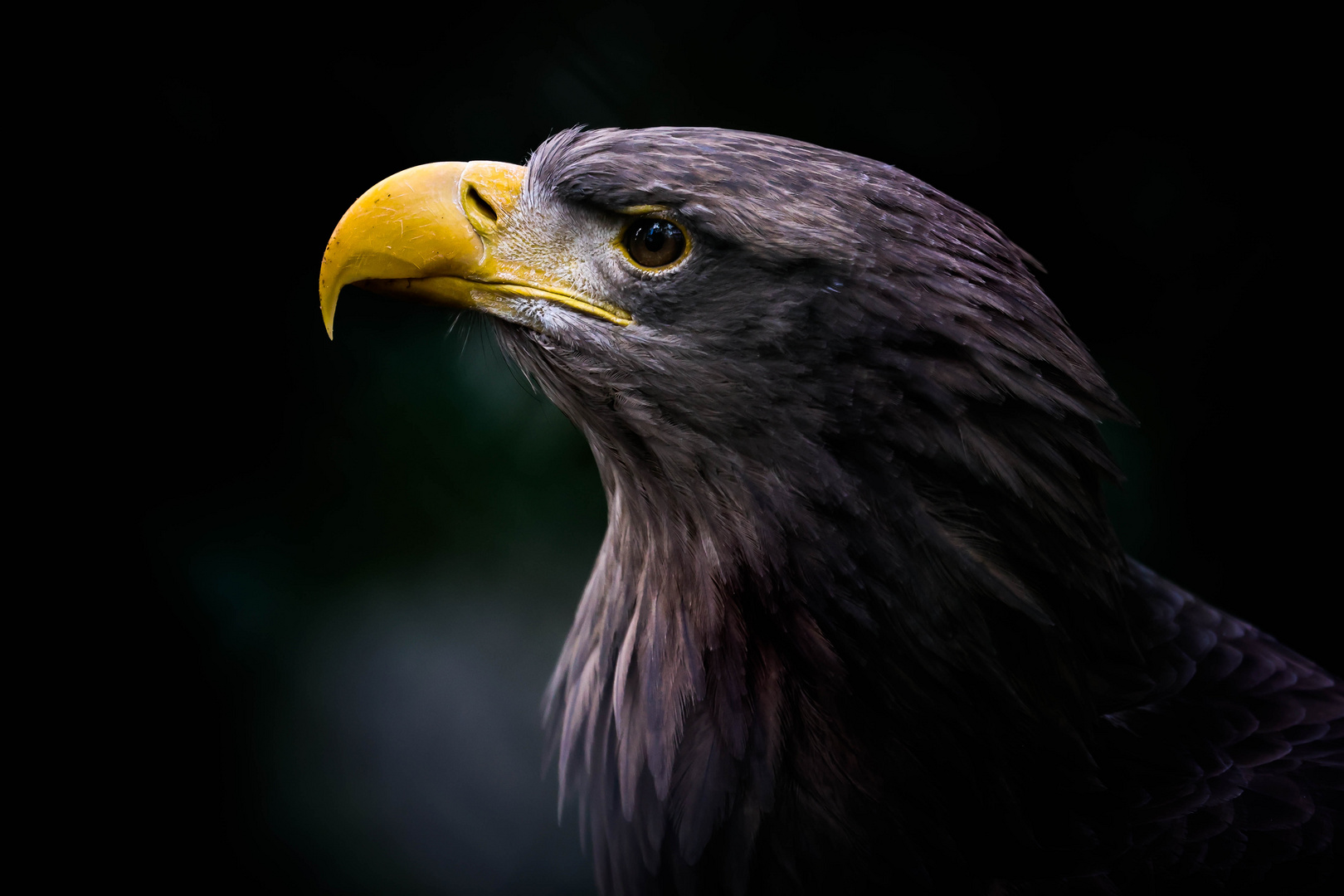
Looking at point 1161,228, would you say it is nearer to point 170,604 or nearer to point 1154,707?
point 1154,707

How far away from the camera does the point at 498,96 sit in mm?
2646

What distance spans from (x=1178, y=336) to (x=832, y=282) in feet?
7.94

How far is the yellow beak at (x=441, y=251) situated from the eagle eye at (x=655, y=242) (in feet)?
0.31

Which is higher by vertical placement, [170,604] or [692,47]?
[692,47]

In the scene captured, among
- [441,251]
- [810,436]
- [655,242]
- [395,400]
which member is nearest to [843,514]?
[810,436]

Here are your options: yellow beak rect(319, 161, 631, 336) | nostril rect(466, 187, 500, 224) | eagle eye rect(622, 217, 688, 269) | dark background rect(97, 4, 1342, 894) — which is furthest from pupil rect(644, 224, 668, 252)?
dark background rect(97, 4, 1342, 894)

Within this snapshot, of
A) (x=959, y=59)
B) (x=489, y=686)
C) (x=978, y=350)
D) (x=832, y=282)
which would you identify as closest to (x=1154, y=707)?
(x=978, y=350)

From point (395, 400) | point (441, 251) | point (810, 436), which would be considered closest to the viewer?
point (810, 436)

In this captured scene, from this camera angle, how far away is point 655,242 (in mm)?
1316

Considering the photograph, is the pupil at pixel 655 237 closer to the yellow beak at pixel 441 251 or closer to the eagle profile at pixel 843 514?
the eagle profile at pixel 843 514

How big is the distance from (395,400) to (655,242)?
66.2 inches

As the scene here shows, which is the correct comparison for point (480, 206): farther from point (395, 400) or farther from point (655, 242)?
point (395, 400)

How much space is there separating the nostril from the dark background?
118 centimetres

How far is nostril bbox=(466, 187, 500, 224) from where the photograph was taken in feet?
4.60
